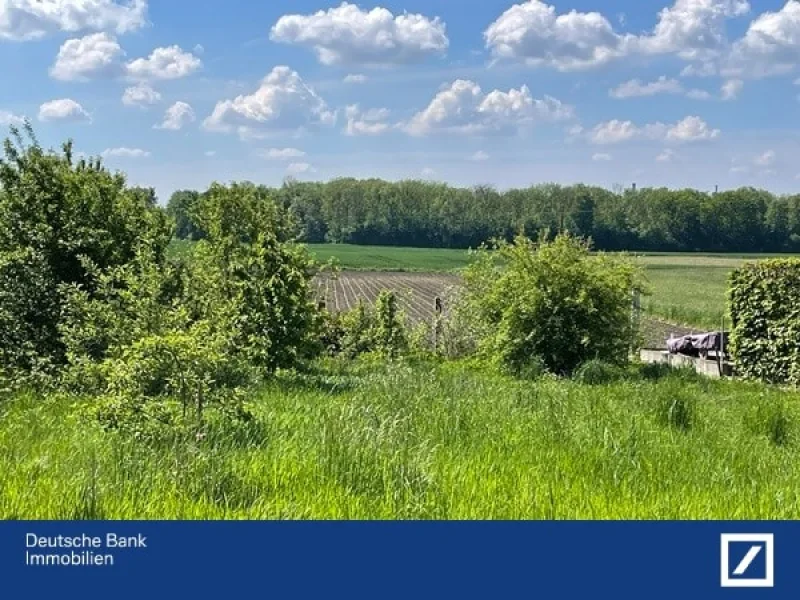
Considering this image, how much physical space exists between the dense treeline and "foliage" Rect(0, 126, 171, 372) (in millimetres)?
108649

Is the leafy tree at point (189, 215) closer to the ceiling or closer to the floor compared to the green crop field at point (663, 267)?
closer to the ceiling

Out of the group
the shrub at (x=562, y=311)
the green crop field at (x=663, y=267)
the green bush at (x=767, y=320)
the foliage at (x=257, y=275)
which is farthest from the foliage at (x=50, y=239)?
the green crop field at (x=663, y=267)

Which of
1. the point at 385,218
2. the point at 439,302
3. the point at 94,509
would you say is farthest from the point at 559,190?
the point at 94,509

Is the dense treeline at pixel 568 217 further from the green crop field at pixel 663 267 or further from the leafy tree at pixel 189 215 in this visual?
the leafy tree at pixel 189 215

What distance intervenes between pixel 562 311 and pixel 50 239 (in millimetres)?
9942

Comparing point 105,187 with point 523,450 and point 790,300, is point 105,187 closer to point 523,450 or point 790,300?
point 523,450

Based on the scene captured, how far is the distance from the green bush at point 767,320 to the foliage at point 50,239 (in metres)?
13.0

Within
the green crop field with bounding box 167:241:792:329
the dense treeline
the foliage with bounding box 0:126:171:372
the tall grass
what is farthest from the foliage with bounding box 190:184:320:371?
the dense treeline

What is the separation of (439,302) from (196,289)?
1468 centimetres

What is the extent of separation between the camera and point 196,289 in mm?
11469

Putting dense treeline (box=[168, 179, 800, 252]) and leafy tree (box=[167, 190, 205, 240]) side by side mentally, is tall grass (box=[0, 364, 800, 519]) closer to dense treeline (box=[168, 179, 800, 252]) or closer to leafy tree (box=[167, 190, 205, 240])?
leafy tree (box=[167, 190, 205, 240])

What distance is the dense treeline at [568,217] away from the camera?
12431cm

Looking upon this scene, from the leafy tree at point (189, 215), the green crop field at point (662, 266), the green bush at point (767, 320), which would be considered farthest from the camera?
the green crop field at point (662, 266)

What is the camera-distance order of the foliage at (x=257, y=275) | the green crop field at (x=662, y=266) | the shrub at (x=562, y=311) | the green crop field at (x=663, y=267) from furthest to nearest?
the green crop field at (x=662, y=266) → the green crop field at (x=663, y=267) → the shrub at (x=562, y=311) → the foliage at (x=257, y=275)
